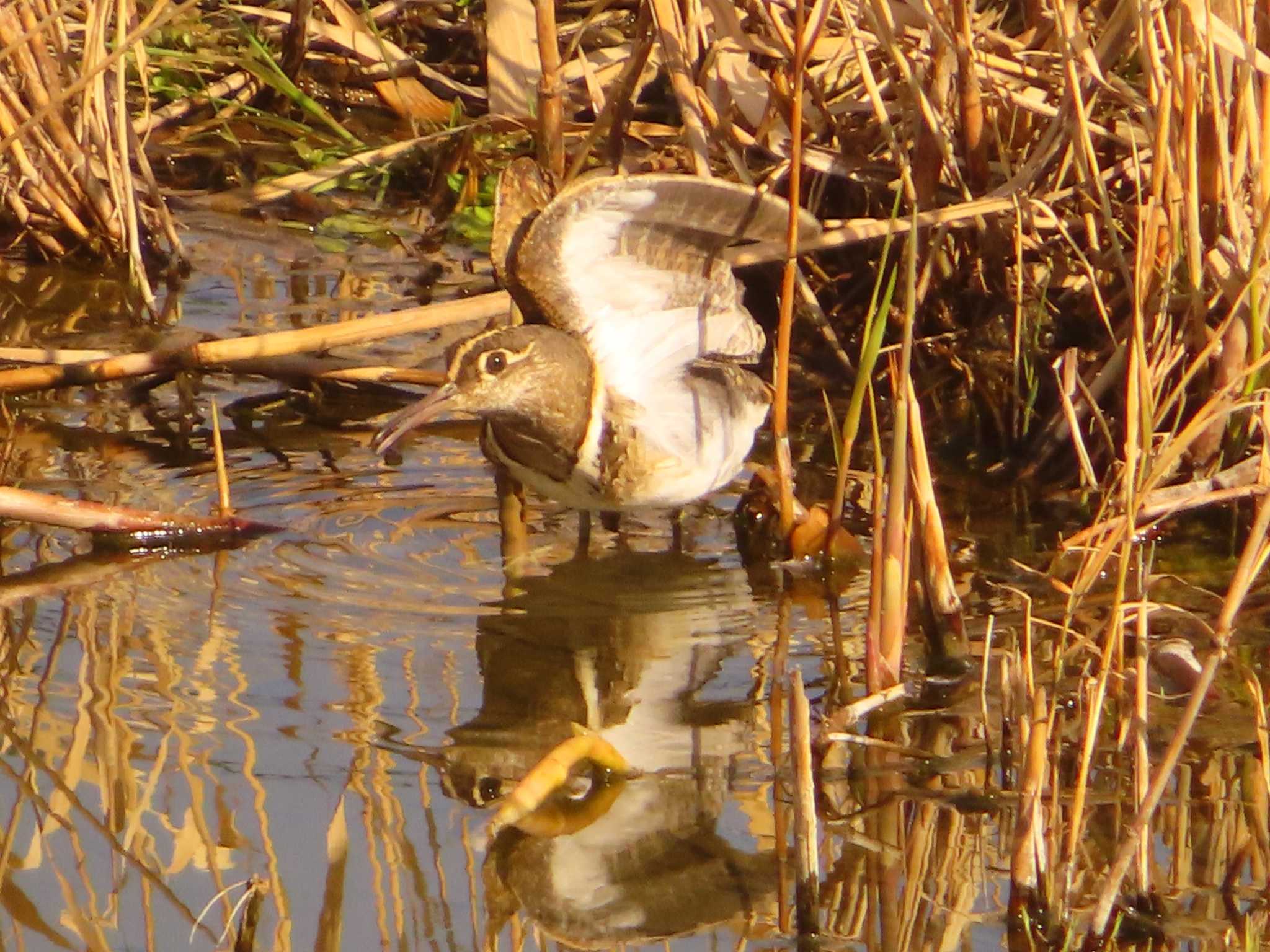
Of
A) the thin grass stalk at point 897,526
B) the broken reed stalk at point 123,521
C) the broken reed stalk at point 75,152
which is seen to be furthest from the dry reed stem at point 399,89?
the thin grass stalk at point 897,526

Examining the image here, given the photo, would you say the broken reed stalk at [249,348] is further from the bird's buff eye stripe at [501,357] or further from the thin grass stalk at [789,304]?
the thin grass stalk at [789,304]

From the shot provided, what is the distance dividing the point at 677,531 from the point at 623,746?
1283 millimetres

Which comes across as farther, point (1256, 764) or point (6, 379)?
point (6, 379)

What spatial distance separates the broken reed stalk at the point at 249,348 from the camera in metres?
4.94

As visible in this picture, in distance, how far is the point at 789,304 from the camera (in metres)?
4.12

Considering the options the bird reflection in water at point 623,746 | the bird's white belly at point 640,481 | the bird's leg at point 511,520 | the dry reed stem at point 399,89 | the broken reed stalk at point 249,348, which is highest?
the dry reed stem at point 399,89

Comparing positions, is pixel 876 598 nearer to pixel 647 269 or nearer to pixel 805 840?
pixel 805 840

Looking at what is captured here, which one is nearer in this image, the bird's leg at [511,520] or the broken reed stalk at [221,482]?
the broken reed stalk at [221,482]

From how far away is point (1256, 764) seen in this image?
11.2ft

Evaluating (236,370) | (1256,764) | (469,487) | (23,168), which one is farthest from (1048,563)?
(23,168)

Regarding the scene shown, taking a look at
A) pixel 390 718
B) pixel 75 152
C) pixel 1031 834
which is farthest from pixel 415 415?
pixel 1031 834

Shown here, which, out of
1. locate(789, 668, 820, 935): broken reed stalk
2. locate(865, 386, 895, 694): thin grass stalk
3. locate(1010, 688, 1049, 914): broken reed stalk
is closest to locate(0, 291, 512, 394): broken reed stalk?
locate(865, 386, 895, 694): thin grass stalk

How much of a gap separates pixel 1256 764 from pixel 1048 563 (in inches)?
41.0

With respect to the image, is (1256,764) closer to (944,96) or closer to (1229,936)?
A: (1229,936)
